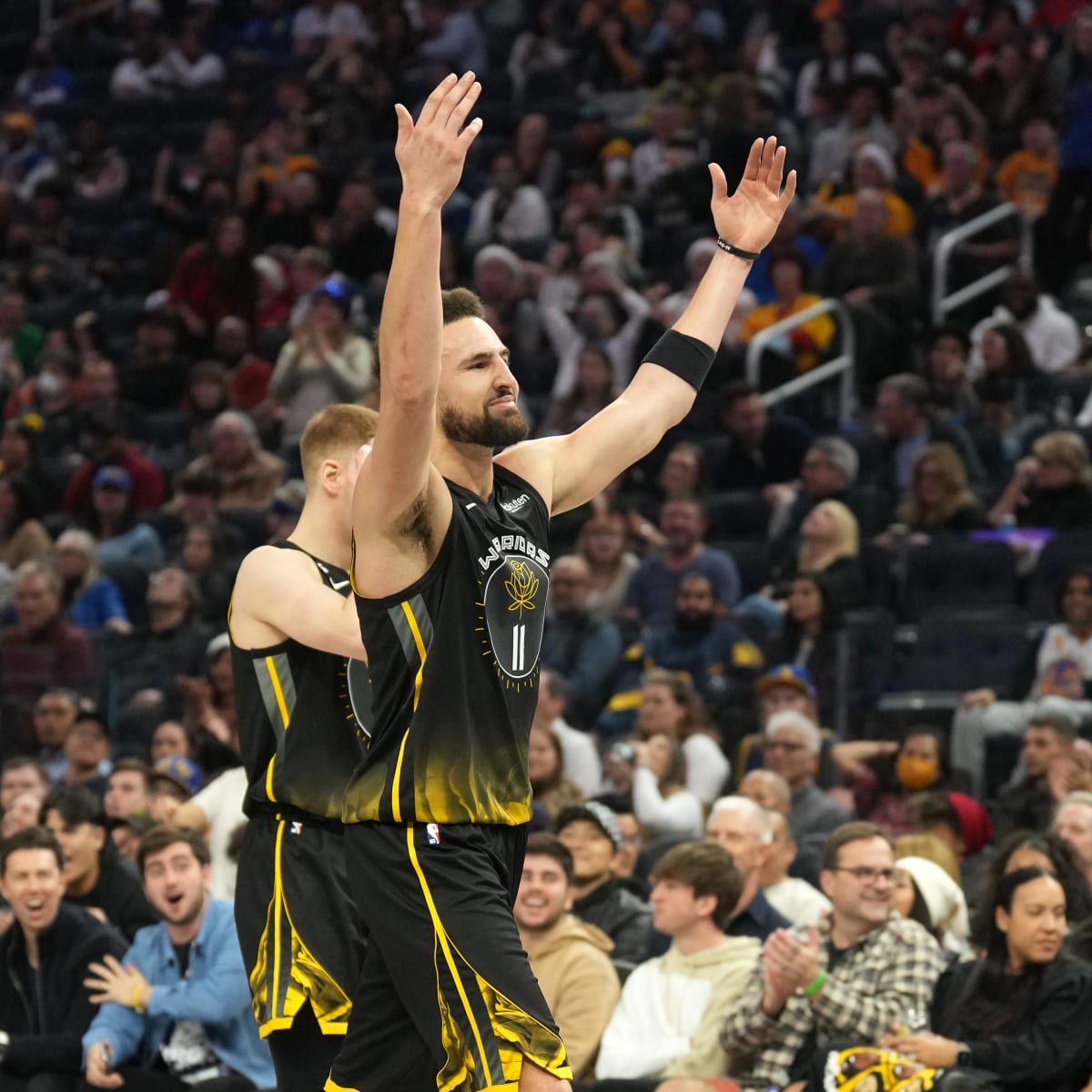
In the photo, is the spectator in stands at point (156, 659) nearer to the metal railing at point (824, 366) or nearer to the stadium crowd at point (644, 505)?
the stadium crowd at point (644, 505)

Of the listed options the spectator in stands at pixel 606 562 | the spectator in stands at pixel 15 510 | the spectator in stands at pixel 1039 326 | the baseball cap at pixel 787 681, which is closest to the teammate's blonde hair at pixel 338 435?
the baseball cap at pixel 787 681

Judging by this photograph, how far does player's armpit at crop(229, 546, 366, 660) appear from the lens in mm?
4953

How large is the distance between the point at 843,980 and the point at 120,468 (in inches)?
344

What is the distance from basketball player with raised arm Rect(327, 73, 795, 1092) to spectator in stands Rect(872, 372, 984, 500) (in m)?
8.16

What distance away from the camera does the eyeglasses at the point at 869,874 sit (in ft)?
23.2

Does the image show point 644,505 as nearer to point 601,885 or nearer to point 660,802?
point 660,802

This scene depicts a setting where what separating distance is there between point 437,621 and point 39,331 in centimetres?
1425

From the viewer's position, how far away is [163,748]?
35.3 feet

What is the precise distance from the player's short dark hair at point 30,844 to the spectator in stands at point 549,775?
2534 mm

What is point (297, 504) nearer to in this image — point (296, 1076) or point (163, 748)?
point (163, 748)

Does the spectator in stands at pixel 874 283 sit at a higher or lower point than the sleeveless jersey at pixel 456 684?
higher

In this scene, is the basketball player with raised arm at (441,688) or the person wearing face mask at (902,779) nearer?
the basketball player with raised arm at (441,688)

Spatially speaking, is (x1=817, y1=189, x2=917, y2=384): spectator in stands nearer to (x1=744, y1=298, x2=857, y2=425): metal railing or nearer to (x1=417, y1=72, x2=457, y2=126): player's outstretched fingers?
(x1=744, y1=298, x2=857, y2=425): metal railing

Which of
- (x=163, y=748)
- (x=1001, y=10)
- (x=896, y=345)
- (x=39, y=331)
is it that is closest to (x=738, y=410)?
(x=896, y=345)
